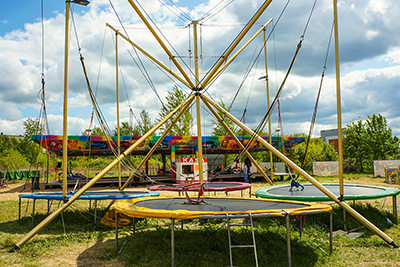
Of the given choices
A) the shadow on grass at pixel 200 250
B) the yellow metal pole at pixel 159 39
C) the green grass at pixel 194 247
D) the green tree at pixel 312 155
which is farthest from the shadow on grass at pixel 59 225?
the green tree at pixel 312 155

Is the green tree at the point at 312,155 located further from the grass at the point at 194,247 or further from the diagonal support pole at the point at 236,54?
the grass at the point at 194,247

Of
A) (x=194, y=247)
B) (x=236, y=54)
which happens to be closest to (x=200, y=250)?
(x=194, y=247)

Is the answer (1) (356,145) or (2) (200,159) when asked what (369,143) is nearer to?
(1) (356,145)

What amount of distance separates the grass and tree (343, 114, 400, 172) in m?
23.9

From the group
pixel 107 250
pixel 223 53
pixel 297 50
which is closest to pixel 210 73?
pixel 223 53

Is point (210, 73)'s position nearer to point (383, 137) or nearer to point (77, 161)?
point (383, 137)

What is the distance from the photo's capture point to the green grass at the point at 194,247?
188 inches

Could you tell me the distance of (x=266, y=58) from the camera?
38.6 ft

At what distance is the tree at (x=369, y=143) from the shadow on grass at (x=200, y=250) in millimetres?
25841

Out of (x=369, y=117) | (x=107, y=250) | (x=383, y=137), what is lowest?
(x=107, y=250)

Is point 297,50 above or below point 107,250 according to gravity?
above

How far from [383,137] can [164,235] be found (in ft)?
94.5

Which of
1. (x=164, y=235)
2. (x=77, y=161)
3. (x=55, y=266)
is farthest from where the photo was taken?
(x=77, y=161)

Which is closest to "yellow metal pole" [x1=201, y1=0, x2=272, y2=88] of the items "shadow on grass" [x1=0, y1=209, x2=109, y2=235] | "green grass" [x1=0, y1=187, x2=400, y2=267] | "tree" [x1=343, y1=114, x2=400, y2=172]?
"green grass" [x1=0, y1=187, x2=400, y2=267]
